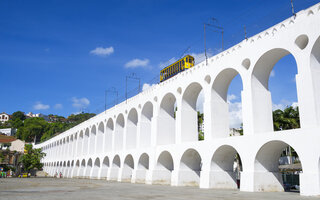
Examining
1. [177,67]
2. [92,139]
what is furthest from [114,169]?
[177,67]

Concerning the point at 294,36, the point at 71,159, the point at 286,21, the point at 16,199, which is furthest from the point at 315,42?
the point at 71,159

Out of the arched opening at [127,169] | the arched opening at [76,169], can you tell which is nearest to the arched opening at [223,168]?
the arched opening at [127,169]

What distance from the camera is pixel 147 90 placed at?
29.4 meters

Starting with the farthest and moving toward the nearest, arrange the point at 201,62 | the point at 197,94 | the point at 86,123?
the point at 86,123 → the point at 197,94 → the point at 201,62

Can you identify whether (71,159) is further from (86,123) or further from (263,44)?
(263,44)

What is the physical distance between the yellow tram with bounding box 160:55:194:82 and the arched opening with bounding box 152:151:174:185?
26.7 feet

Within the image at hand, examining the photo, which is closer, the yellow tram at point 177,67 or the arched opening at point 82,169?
the yellow tram at point 177,67

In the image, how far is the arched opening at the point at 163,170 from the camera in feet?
83.5

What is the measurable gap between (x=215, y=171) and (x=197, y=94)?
725cm

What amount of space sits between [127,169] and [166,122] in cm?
815

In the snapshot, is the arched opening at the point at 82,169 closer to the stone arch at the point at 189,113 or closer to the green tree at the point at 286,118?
the stone arch at the point at 189,113

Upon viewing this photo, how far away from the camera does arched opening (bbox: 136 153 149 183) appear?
2817cm

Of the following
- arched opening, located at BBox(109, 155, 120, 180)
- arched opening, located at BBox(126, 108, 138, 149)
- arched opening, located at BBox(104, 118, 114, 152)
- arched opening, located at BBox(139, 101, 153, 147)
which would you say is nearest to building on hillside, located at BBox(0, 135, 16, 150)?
arched opening, located at BBox(104, 118, 114, 152)

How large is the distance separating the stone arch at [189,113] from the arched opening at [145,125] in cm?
657
